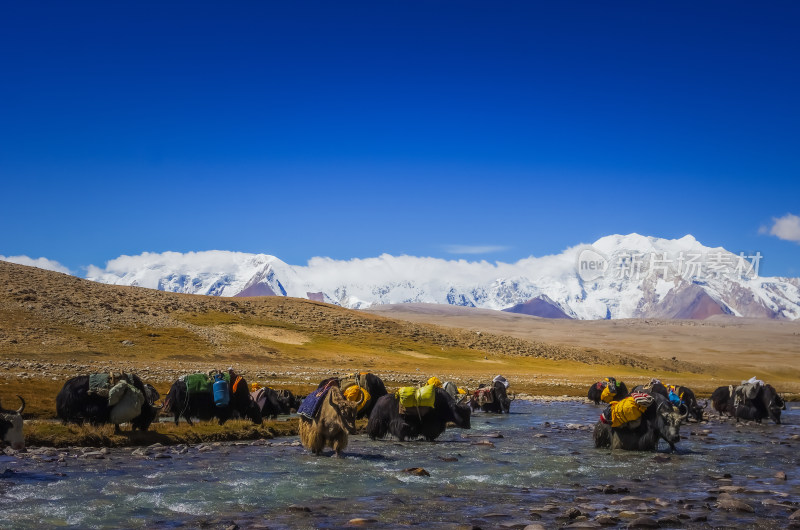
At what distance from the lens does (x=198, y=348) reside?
198 feet

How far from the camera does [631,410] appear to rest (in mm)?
15898

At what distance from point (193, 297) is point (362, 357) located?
3026 cm

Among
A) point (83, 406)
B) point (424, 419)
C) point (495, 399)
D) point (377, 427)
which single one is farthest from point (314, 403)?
point (495, 399)

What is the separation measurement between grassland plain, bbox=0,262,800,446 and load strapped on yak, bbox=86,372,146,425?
12.6 metres

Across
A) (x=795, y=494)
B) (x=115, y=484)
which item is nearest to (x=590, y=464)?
(x=795, y=494)

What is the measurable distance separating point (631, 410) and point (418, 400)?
16.0 feet

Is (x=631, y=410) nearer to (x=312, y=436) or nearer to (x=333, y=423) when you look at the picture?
(x=333, y=423)

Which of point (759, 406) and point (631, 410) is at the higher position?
point (631, 410)

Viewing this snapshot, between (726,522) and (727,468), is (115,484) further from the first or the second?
(727,468)

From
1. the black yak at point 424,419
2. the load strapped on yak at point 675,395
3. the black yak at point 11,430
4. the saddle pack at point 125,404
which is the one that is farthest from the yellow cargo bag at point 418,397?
the load strapped on yak at point 675,395

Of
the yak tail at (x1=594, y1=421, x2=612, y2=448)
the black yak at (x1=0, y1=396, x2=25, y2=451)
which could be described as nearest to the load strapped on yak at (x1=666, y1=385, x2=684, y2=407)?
the yak tail at (x1=594, y1=421, x2=612, y2=448)

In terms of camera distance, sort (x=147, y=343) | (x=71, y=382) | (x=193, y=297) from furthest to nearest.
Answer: (x=193, y=297), (x=147, y=343), (x=71, y=382)

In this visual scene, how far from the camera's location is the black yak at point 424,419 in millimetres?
17781

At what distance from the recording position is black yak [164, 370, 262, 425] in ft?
Answer: 61.5
